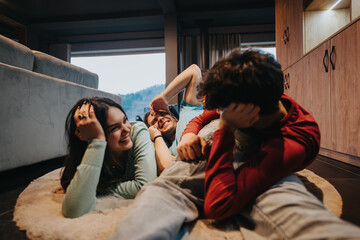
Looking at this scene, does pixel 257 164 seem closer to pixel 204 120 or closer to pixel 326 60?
pixel 204 120

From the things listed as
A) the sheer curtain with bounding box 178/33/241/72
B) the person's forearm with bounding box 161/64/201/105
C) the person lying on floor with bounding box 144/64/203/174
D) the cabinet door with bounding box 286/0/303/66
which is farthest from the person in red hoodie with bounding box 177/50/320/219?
the sheer curtain with bounding box 178/33/241/72

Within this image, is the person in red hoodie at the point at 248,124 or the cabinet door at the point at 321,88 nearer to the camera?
the person in red hoodie at the point at 248,124

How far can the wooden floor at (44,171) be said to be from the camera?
28.1 inches

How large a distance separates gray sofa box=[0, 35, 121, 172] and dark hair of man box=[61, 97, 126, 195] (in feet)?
2.20

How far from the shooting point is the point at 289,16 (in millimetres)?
2543

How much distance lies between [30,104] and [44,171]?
0.52 meters

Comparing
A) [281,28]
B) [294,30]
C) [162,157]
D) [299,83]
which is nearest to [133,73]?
[281,28]

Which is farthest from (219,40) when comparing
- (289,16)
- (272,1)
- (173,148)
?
(173,148)

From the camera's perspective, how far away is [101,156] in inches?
29.3

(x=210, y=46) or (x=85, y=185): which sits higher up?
(x=210, y=46)

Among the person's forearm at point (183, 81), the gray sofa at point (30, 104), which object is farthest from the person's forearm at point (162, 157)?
the gray sofa at point (30, 104)

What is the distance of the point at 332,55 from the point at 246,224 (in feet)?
5.95

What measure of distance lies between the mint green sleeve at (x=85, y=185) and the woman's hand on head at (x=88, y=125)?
28 mm

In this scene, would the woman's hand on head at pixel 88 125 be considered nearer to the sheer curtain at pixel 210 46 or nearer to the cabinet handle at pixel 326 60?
the cabinet handle at pixel 326 60
